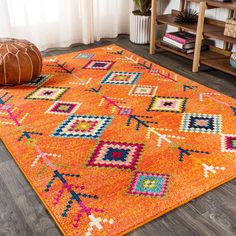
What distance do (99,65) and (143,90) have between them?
0.59 metres

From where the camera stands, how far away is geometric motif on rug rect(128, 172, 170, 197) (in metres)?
1.57

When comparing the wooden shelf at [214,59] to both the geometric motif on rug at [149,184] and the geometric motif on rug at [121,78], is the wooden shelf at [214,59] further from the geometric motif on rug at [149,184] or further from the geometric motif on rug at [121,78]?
the geometric motif on rug at [149,184]

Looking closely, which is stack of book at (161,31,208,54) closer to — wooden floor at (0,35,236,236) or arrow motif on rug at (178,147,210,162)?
arrow motif on rug at (178,147,210,162)

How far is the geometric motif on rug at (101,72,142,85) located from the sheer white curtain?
88 centimetres

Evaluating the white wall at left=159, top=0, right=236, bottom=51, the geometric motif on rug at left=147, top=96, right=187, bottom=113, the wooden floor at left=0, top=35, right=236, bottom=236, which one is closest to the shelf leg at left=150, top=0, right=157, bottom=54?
the white wall at left=159, top=0, right=236, bottom=51

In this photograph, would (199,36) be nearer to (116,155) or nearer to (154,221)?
(116,155)

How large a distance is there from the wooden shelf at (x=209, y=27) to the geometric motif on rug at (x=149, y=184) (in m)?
1.31

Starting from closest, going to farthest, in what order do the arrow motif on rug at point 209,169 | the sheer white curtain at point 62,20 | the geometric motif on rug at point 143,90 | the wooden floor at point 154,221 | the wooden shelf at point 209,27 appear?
the wooden floor at point 154,221
the arrow motif on rug at point 209,169
the geometric motif on rug at point 143,90
the wooden shelf at point 209,27
the sheer white curtain at point 62,20

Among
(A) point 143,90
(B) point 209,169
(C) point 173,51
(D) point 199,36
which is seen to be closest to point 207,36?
(D) point 199,36

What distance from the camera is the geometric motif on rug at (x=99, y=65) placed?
2928 mm

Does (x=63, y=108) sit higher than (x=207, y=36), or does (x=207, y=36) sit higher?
(x=207, y=36)

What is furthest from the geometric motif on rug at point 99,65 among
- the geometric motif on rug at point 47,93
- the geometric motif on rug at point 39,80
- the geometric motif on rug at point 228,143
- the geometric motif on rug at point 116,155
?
the geometric motif on rug at point 228,143

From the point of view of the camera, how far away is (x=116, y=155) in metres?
1.82

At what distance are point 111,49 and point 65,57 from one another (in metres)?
0.46
